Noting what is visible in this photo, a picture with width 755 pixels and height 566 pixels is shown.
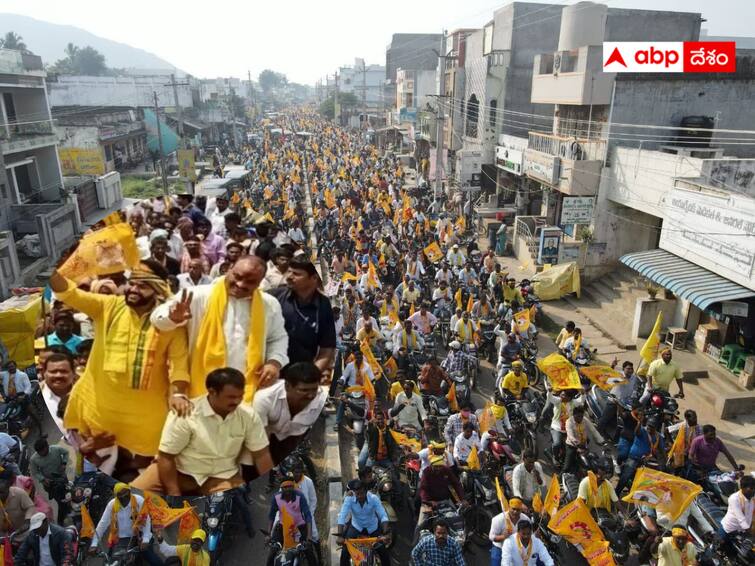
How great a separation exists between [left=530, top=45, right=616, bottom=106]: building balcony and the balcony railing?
1267 millimetres

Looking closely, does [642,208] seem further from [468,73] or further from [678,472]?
[468,73]

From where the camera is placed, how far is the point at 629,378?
10.1 m

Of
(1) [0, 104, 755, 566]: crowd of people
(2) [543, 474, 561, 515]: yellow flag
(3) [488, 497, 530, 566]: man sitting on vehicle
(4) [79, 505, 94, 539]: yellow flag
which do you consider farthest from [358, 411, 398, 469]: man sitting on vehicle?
(4) [79, 505, 94, 539]: yellow flag

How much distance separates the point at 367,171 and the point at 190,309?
118ft

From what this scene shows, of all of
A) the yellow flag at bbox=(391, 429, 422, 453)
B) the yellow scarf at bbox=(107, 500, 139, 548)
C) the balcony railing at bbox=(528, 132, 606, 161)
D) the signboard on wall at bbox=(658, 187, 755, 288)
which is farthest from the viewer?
the balcony railing at bbox=(528, 132, 606, 161)

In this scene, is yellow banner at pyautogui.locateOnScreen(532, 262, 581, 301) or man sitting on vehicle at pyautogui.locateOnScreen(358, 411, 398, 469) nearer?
man sitting on vehicle at pyautogui.locateOnScreen(358, 411, 398, 469)

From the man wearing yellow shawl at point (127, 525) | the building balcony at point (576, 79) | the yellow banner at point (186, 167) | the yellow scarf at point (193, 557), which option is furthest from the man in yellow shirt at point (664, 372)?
the building balcony at point (576, 79)

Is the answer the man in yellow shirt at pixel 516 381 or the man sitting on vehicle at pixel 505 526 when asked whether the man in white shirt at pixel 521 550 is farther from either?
Result: the man in yellow shirt at pixel 516 381

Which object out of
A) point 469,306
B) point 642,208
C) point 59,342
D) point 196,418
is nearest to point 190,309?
point 196,418

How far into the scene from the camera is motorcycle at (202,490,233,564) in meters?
7.25

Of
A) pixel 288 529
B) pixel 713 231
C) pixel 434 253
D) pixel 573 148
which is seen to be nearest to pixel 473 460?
pixel 288 529

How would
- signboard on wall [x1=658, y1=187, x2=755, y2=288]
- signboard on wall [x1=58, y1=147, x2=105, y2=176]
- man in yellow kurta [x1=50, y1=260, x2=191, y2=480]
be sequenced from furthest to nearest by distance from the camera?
signboard on wall [x1=58, y1=147, x2=105, y2=176] → signboard on wall [x1=658, y1=187, x2=755, y2=288] → man in yellow kurta [x1=50, y1=260, x2=191, y2=480]

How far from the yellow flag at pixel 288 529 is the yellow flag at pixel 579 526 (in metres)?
3.04

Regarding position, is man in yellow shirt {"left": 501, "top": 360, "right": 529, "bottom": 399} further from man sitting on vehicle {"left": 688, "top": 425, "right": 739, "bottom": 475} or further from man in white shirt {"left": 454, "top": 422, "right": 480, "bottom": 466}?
man sitting on vehicle {"left": 688, "top": 425, "right": 739, "bottom": 475}
